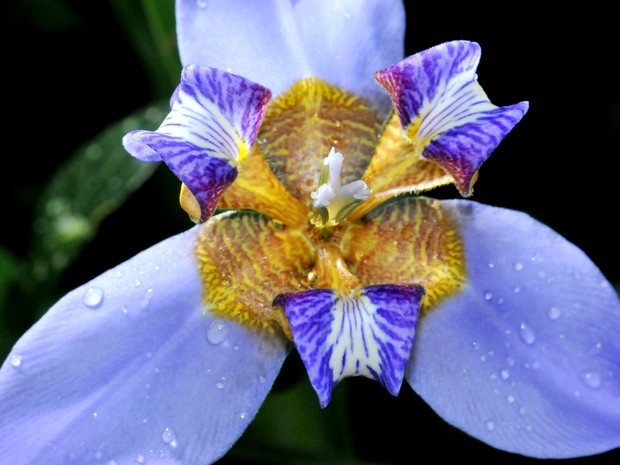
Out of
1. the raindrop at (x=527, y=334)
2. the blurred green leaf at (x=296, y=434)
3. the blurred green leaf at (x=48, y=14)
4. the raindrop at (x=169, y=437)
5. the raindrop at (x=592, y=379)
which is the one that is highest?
the blurred green leaf at (x=48, y=14)

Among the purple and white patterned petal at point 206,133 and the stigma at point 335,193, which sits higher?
the purple and white patterned petal at point 206,133

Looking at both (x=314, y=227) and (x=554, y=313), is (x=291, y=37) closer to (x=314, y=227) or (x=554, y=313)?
(x=314, y=227)

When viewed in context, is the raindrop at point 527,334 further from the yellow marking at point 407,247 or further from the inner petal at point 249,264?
the inner petal at point 249,264

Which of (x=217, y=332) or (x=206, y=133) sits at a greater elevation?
(x=206, y=133)

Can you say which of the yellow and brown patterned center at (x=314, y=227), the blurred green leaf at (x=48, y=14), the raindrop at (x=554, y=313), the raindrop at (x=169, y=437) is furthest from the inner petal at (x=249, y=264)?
the blurred green leaf at (x=48, y=14)

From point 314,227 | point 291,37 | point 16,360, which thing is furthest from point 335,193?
point 16,360

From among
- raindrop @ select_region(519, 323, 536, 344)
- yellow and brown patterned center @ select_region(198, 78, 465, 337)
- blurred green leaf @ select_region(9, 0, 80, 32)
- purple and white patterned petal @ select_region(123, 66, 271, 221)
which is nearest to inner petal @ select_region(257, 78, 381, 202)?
yellow and brown patterned center @ select_region(198, 78, 465, 337)
